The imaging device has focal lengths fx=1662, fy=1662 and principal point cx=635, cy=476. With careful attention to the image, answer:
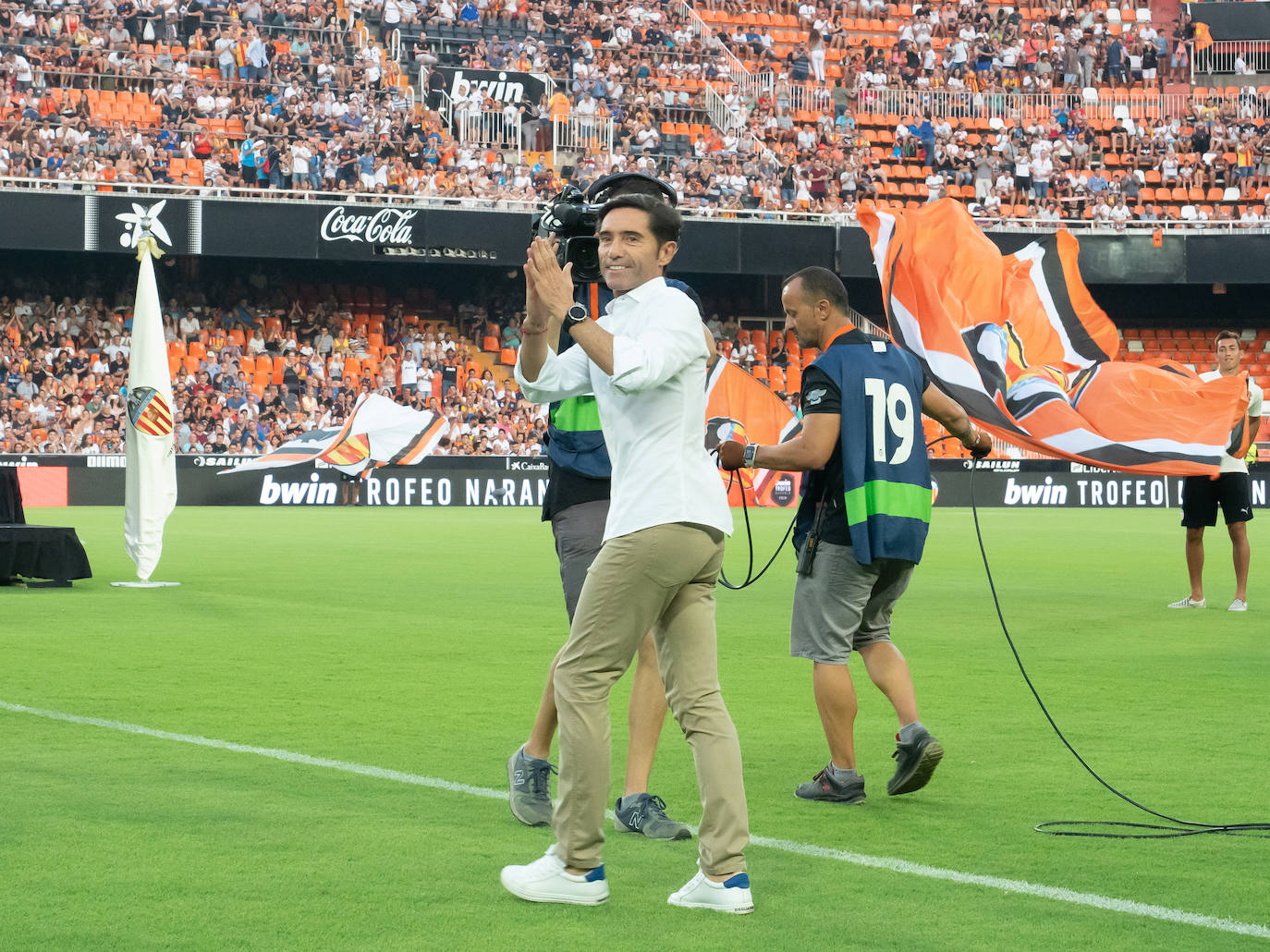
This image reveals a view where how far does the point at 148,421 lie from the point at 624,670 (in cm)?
1064

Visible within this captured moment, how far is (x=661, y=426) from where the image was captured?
4414 mm

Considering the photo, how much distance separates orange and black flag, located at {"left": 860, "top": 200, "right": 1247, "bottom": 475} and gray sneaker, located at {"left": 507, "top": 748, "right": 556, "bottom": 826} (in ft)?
28.7

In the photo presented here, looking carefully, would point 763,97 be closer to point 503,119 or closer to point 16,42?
point 503,119

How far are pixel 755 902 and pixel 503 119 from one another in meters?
37.2

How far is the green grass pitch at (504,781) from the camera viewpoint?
4328mm

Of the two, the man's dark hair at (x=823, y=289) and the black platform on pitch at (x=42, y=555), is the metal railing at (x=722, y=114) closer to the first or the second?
the black platform on pitch at (x=42, y=555)

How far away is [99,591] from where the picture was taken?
14.4 metres

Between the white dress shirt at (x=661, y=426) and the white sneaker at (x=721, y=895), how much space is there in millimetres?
938

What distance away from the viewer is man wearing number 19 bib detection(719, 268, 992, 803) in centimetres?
588

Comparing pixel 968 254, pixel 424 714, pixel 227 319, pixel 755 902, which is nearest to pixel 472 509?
pixel 227 319

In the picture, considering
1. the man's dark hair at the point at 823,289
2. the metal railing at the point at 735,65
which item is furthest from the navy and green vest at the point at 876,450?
the metal railing at the point at 735,65

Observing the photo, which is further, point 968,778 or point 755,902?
point 968,778

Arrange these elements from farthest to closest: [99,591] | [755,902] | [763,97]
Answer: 1. [763,97]
2. [99,591]
3. [755,902]

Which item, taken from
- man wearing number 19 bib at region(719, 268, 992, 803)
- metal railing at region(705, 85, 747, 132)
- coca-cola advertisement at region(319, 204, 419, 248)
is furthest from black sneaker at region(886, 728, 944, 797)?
metal railing at region(705, 85, 747, 132)
